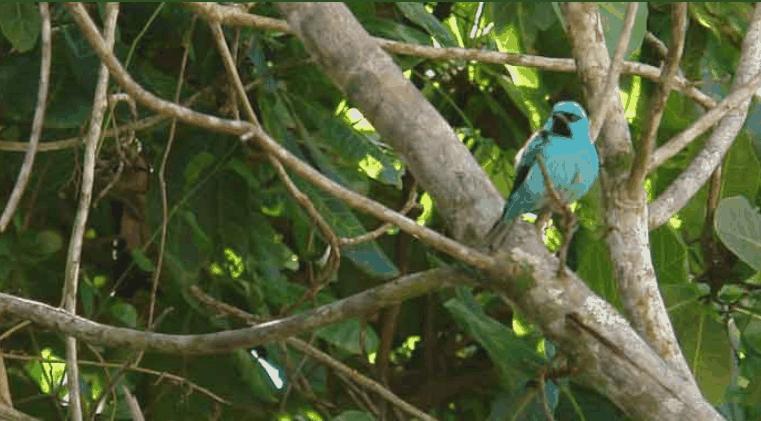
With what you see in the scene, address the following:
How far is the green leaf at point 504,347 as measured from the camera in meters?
3.44

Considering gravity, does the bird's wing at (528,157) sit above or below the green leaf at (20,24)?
above

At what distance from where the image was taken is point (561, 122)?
122 inches

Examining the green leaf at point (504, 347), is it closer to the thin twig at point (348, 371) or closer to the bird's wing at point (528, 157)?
the thin twig at point (348, 371)

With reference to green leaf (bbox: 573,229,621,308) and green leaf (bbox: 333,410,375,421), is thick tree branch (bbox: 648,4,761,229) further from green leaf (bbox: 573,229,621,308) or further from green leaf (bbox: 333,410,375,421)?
green leaf (bbox: 333,410,375,421)

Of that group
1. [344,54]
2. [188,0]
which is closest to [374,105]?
[344,54]

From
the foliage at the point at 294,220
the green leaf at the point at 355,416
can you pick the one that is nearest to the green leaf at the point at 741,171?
the foliage at the point at 294,220

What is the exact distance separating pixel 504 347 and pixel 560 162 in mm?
631

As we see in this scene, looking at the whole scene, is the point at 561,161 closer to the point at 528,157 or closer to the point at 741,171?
the point at 528,157

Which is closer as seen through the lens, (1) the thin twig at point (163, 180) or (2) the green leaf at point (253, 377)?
(1) the thin twig at point (163, 180)

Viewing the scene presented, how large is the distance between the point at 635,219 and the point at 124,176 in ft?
5.43

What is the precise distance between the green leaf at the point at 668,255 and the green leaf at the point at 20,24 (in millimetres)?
1330

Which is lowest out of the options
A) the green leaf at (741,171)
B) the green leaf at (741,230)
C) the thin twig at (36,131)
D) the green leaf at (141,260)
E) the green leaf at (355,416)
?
the green leaf at (355,416)

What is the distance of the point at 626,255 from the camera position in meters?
2.74

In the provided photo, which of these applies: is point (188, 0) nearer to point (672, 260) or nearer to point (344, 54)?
point (344, 54)
